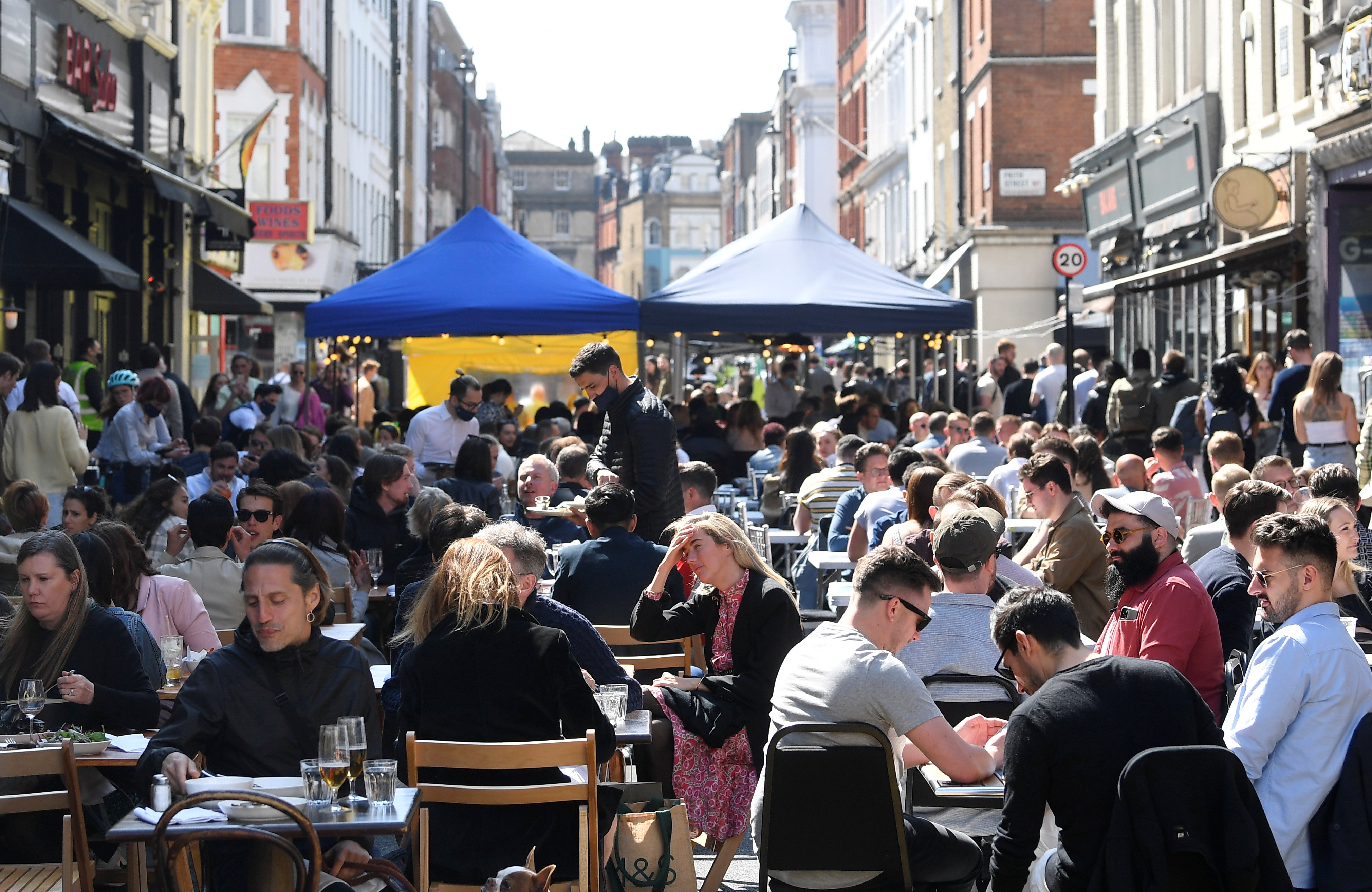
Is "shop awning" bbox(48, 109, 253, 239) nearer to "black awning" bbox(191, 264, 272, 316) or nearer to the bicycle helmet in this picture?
"black awning" bbox(191, 264, 272, 316)

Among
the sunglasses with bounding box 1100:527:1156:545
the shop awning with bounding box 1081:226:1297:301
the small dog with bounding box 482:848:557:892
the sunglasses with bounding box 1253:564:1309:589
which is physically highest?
the shop awning with bounding box 1081:226:1297:301

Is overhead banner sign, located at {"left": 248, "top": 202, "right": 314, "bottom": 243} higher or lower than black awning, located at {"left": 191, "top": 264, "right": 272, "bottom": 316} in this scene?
higher

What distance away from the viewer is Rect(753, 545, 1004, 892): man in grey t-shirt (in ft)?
16.6

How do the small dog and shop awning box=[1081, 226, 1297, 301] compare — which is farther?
shop awning box=[1081, 226, 1297, 301]

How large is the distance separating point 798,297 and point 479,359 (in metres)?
6.46

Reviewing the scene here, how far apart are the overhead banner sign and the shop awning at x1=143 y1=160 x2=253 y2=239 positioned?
38.5ft

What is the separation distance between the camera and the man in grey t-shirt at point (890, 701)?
200 inches

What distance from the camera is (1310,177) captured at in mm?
17469

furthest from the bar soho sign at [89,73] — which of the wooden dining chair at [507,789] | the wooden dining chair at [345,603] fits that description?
the wooden dining chair at [507,789]

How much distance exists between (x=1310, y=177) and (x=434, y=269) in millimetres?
9298

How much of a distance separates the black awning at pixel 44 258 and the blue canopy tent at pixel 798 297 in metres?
5.46

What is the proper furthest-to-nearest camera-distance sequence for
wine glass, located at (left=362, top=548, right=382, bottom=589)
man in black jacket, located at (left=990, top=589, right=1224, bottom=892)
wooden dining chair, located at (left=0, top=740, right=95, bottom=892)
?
wine glass, located at (left=362, top=548, right=382, bottom=589), wooden dining chair, located at (left=0, top=740, right=95, bottom=892), man in black jacket, located at (left=990, top=589, right=1224, bottom=892)

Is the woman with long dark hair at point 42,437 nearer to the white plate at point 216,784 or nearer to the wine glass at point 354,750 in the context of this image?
the white plate at point 216,784

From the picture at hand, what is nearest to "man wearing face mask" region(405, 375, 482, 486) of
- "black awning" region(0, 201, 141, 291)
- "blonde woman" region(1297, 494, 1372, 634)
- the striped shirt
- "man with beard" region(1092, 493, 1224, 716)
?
the striped shirt
